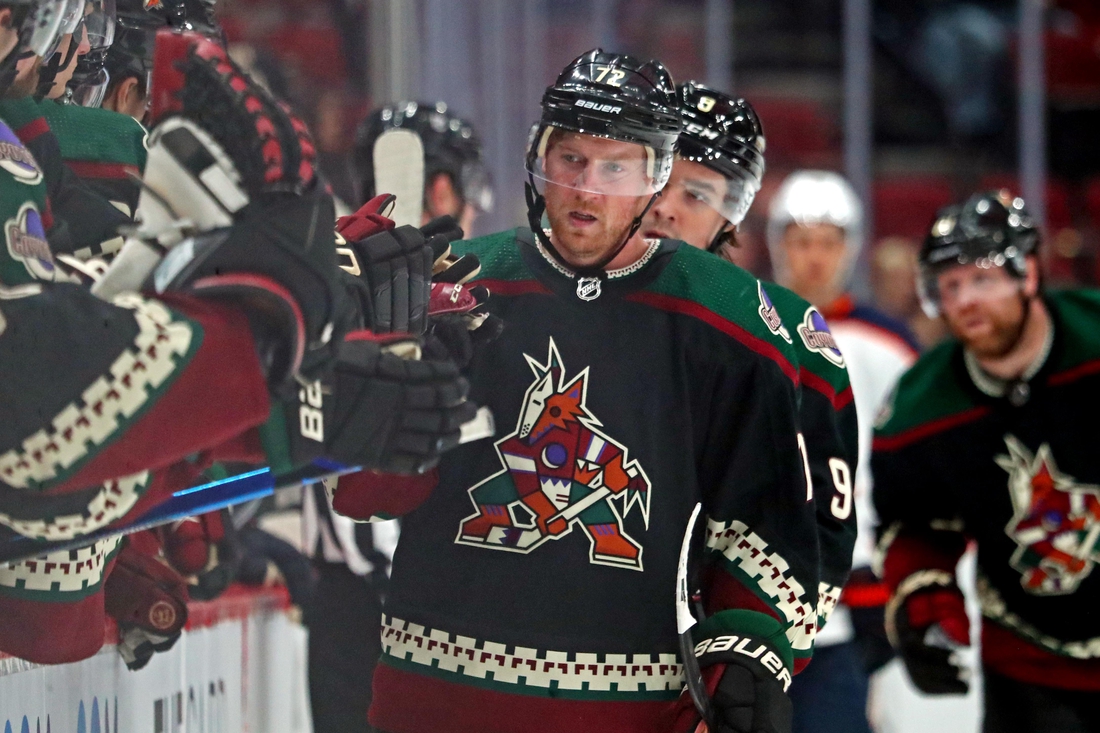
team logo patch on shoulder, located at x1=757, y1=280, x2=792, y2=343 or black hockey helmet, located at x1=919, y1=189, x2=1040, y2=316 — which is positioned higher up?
black hockey helmet, located at x1=919, y1=189, x2=1040, y2=316

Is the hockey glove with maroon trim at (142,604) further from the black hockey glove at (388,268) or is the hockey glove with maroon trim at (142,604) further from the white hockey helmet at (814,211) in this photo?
the white hockey helmet at (814,211)

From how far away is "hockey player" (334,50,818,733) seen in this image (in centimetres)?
179

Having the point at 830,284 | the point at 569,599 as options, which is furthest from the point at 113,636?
the point at 830,284

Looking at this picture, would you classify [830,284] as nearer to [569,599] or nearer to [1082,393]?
[1082,393]

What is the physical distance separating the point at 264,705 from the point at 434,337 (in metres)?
1.48

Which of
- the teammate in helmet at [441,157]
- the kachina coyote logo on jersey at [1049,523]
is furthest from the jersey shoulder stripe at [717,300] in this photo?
the kachina coyote logo on jersey at [1049,523]

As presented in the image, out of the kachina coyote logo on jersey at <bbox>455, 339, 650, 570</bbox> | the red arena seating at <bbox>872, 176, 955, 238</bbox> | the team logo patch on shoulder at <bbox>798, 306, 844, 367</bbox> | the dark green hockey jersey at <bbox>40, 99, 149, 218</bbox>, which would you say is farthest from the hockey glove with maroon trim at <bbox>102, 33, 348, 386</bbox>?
the red arena seating at <bbox>872, 176, 955, 238</bbox>

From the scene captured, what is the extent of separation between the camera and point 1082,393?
2.90 metres

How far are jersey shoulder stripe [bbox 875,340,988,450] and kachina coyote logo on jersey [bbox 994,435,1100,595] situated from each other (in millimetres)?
143

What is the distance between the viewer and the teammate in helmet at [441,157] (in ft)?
9.15

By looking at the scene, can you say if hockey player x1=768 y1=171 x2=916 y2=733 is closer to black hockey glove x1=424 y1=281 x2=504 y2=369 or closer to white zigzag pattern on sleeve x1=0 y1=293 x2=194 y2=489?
black hockey glove x1=424 y1=281 x2=504 y2=369

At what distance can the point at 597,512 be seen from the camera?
1798 millimetres

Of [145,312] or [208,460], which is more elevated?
[145,312]

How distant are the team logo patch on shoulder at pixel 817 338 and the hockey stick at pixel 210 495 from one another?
729 mm
